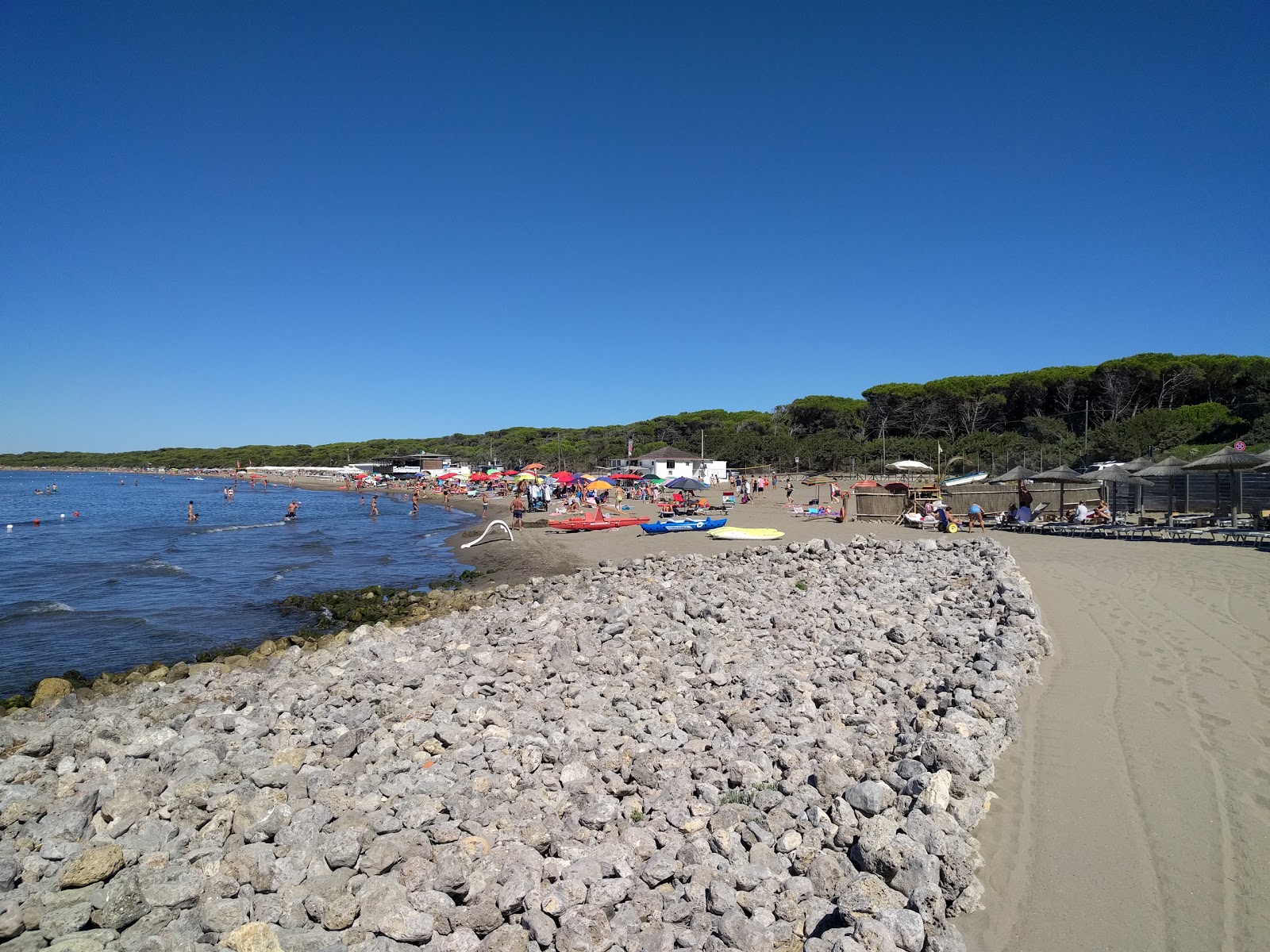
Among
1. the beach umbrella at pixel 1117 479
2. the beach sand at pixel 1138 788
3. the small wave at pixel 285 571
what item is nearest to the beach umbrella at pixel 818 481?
the beach umbrella at pixel 1117 479

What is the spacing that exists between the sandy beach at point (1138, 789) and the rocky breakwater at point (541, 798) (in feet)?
0.91

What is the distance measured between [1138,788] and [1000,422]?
205 ft

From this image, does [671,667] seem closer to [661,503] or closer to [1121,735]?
[1121,735]

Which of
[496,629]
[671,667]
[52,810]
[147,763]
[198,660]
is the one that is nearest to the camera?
[52,810]

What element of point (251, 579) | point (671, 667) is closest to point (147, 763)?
point (671, 667)

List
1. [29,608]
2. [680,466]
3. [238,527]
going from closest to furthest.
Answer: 1. [29,608]
2. [238,527]
3. [680,466]

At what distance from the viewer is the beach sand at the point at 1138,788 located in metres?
3.47

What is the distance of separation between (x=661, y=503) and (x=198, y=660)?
24.3m

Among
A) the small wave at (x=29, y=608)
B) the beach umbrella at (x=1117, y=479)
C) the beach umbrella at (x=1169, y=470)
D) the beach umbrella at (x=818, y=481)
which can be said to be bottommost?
the small wave at (x=29, y=608)

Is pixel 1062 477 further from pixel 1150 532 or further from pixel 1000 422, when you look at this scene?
pixel 1000 422

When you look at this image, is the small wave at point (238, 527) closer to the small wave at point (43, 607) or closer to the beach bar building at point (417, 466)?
the small wave at point (43, 607)

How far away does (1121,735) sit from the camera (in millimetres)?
5422

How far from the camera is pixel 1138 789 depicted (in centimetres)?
464

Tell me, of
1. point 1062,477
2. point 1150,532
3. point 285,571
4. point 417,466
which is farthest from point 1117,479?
point 417,466
